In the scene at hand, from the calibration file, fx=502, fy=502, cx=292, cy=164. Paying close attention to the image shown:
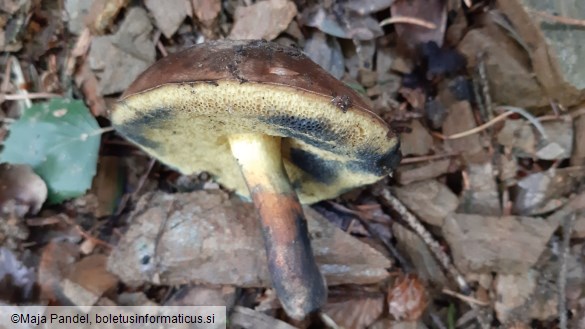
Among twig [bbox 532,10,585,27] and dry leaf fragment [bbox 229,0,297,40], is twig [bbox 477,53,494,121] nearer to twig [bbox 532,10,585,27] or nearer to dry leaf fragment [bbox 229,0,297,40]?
twig [bbox 532,10,585,27]

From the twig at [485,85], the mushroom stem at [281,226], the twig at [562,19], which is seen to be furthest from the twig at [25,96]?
the twig at [562,19]

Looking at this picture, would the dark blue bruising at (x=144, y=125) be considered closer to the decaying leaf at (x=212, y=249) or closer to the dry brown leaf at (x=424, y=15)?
the decaying leaf at (x=212, y=249)

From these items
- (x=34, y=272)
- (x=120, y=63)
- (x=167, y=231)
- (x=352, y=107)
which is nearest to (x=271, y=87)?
(x=352, y=107)

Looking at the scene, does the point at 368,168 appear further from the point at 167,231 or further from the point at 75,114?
the point at 75,114

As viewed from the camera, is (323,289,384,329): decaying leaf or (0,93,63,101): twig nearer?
(323,289,384,329): decaying leaf

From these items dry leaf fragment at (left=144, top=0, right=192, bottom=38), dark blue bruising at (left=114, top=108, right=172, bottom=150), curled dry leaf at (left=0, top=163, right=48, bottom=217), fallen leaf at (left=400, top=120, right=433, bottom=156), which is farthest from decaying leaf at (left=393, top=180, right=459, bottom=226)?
curled dry leaf at (left=0, top=163, right=48, bottom=217)

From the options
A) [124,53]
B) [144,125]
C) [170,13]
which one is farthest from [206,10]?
[144,125]

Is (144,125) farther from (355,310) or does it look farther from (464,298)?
(464,298)
